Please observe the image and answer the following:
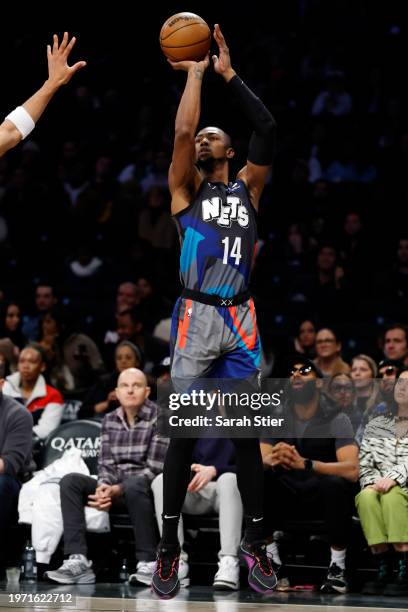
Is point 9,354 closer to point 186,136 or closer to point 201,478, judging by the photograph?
point 201,478

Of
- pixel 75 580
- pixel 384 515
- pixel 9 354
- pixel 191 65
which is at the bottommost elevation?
pixel 75 580

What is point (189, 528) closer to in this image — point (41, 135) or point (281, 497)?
point (281, 497)

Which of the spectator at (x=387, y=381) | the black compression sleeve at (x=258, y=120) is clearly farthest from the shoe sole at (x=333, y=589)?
the black compression sleeve at (x=258, y=120)

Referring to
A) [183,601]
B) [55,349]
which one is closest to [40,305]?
[55,349]

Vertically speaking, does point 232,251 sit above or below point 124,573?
above

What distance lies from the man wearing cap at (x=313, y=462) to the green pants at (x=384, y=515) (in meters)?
0.18

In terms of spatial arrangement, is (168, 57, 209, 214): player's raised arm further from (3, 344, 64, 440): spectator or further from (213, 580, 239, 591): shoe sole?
(3, 344, 64, 440): spectator

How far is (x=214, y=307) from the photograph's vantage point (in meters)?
6.00

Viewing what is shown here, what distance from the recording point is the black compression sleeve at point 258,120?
19.8 ft

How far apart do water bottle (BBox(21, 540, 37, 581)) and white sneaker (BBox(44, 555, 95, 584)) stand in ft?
0.67

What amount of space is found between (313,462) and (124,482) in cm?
138

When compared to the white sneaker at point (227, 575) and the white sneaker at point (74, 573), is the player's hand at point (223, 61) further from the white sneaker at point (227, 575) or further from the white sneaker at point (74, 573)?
the white sneaker at point (74, 573)

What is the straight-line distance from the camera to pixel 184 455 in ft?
19.6

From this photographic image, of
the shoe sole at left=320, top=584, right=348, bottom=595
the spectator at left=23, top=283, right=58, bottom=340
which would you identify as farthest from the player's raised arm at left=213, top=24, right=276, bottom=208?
the spectator at left=23, top=283, right=58, bottom=340
